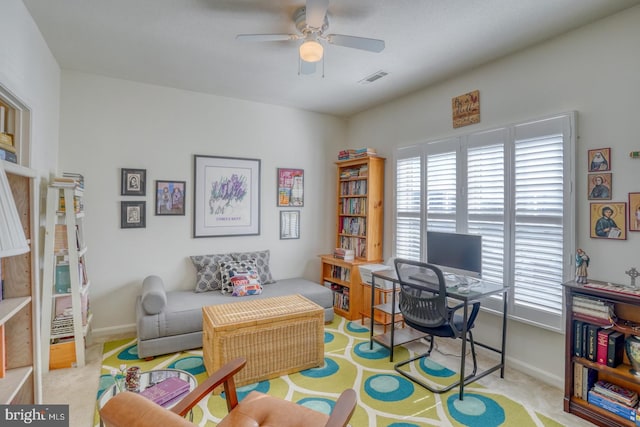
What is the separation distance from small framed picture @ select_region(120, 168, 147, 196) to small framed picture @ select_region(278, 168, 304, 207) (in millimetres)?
1588

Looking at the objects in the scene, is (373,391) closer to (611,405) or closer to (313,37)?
(611,405)

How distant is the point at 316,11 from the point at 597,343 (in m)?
2.71

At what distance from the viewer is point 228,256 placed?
12.9 ft

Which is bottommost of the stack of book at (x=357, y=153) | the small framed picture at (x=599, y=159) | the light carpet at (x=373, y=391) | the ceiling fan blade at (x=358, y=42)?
the light carpet at (x=373, y=391)

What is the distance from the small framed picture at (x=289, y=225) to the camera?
14.4 feet

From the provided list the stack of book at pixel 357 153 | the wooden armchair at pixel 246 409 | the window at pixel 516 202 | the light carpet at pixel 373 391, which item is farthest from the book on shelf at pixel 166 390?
the stack of book at pixel 357 153

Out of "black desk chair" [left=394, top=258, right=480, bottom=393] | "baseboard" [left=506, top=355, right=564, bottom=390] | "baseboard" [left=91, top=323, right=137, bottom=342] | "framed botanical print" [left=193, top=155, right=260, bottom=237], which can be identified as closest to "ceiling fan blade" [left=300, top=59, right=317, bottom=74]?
"black desk chair" [left=394, top=258, right=480, bottom=393]

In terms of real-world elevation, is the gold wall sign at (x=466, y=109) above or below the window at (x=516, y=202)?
above

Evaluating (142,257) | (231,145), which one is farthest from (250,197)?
(142,257)

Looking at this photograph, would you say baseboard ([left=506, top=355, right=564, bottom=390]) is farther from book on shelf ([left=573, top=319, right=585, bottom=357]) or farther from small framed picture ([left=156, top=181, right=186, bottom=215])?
small framed picture ([left=156, top=181, right=186, bottom=215])

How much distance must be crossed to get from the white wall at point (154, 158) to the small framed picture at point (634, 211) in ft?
10.8

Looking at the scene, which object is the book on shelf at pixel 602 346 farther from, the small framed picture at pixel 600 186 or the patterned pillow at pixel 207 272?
the patterned pillow at pixel 207 272

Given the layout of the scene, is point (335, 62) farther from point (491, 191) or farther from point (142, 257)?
point (142, 257)

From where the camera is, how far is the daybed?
2.86 metres
